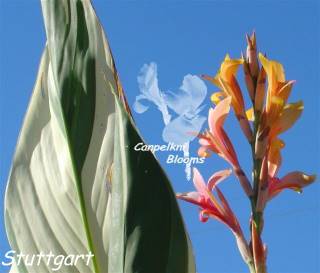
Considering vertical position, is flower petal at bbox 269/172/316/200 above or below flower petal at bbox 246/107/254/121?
below

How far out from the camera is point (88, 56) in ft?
2.20

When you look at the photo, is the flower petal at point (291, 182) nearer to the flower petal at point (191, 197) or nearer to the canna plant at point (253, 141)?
the canna plant at point (253, 141)

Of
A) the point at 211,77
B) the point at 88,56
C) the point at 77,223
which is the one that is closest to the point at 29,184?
the point at 77,223

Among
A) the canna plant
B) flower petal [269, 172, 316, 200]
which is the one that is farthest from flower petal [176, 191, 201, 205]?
flower petal [269, 172, 316, 200]

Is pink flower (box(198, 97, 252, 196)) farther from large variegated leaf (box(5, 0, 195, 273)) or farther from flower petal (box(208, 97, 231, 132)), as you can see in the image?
large variegated leaf (box(5, 0, 195, 273))

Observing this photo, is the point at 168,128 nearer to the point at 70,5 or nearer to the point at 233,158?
the point at 233,158

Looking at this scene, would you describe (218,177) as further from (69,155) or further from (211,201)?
(69,155)

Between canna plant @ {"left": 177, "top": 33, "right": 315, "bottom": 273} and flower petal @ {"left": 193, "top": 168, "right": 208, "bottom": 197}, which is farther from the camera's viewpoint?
flower petal @ {"left": 193, "top": 168, "right": 208, "bottom": 197}

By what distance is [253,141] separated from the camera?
0.66m

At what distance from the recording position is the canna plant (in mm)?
638

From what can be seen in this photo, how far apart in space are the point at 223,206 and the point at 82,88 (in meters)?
0.25

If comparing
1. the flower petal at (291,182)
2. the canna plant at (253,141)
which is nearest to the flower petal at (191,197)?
the canna plant at (253,141)

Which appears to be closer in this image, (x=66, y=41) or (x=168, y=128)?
(x=66, y=41)

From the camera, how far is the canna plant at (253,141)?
64 cm
